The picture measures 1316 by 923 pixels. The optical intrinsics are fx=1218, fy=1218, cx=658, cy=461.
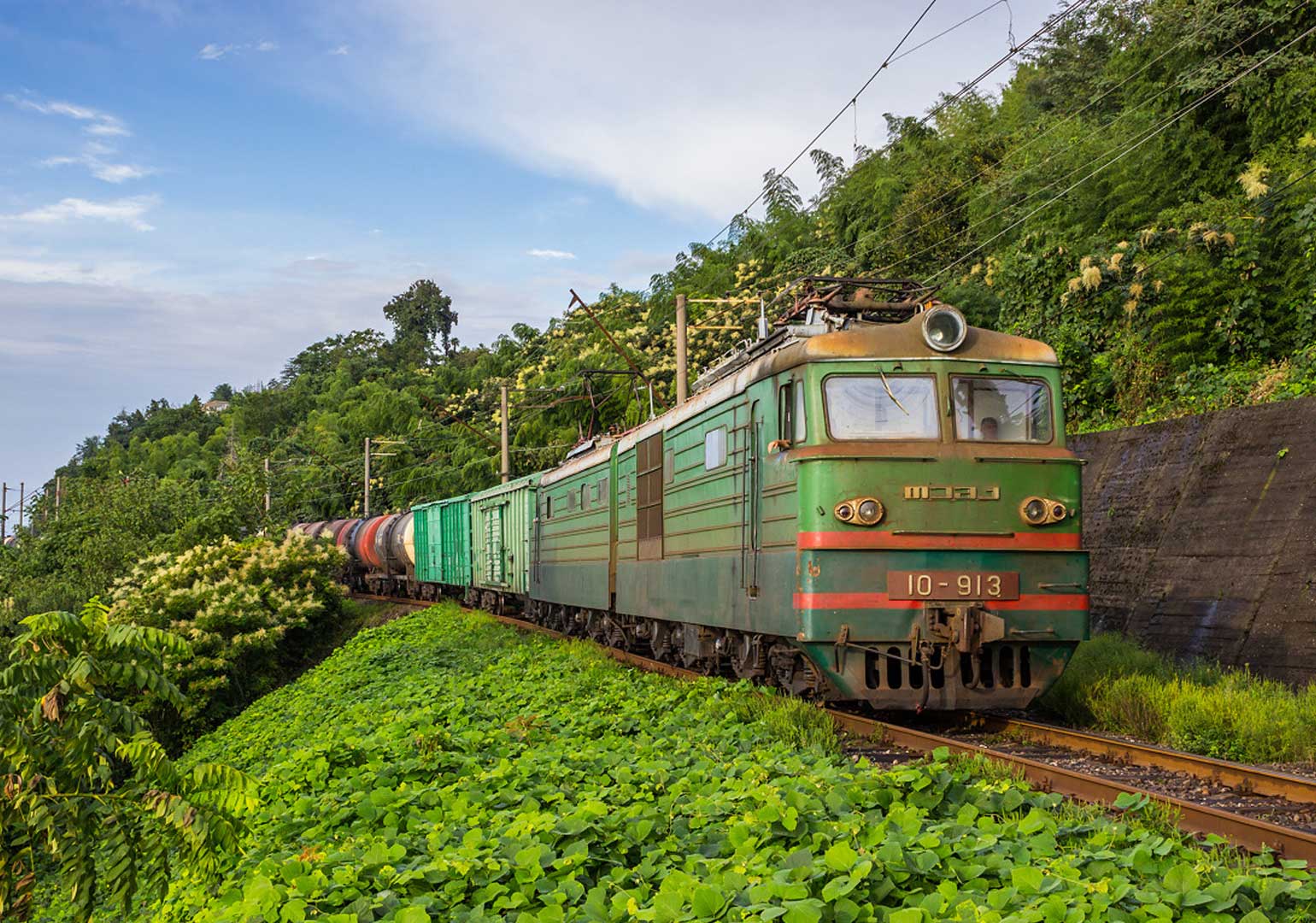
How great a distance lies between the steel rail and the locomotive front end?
426 millimetres

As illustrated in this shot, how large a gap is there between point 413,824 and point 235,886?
923 millimetres

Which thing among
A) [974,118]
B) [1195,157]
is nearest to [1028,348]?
[1195,157]

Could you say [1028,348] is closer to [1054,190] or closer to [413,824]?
[413,824]

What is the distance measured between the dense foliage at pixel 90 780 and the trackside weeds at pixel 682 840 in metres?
0.36

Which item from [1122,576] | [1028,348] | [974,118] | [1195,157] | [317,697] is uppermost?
[974,118]

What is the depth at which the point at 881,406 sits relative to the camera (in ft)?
32.5

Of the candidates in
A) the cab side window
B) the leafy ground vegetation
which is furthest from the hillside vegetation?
the cab side window

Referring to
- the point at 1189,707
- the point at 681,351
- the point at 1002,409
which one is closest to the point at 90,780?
the point at 1002,409

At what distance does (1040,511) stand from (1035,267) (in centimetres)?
1464

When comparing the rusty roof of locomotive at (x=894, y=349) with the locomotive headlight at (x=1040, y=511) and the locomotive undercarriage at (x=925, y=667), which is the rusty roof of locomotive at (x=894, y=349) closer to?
the locomotive headlight at (x=1040, y=511)

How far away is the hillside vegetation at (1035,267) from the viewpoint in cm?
1972

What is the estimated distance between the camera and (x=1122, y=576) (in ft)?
51.2

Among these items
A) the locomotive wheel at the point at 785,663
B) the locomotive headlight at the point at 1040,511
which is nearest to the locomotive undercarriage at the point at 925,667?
the locomotive wheel at the point at 785,663

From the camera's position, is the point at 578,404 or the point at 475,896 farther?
the point at 578,404
